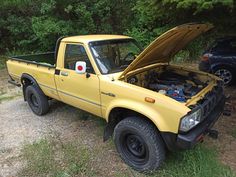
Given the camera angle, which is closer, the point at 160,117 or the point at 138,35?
the point at 160,117

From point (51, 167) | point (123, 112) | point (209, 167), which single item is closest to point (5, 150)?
point (51, 167)

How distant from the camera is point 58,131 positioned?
5648mm

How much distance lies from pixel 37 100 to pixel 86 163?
7.74ft

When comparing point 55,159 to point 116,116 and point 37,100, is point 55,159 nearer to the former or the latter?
point 116,116

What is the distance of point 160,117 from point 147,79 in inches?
48.9

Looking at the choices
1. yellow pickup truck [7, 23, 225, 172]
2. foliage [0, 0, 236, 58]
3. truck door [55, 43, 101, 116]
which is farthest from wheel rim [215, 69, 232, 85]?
truck door [55, 43, 101, 116]

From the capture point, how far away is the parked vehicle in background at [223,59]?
790cm

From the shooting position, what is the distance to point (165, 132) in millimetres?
3760

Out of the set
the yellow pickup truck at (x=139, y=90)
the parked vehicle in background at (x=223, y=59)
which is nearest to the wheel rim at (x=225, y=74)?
the parked vehicle in background at (x=223, y=59)

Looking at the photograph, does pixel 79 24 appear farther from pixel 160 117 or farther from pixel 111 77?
pixel 160 117

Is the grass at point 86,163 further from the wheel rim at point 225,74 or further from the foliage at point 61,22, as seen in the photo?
the foliage at point 61,22

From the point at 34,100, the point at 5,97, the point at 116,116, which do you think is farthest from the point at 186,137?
the point at 5,97

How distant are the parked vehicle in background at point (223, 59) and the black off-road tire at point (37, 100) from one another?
4.52m

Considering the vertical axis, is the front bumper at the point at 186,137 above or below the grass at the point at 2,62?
above
